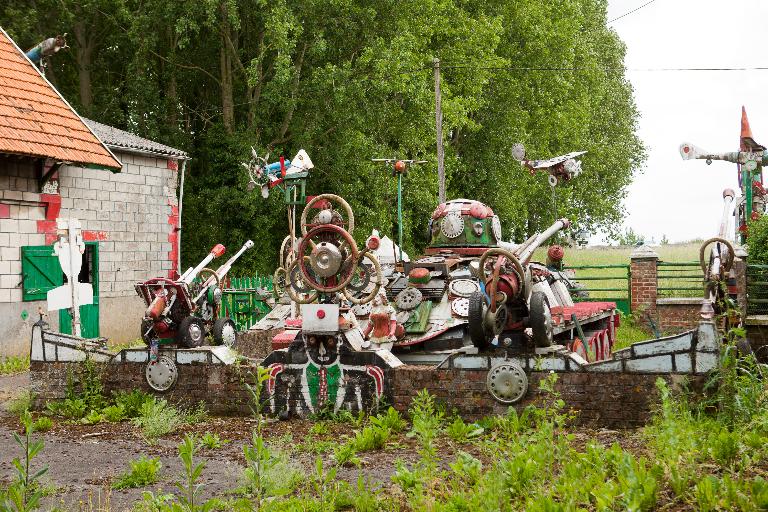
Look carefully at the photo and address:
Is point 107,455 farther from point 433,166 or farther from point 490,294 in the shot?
point 433,166

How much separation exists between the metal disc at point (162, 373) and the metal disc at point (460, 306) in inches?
138

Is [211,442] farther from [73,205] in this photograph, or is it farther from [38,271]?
[73,205]

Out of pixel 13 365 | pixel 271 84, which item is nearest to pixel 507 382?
pixel 13 365

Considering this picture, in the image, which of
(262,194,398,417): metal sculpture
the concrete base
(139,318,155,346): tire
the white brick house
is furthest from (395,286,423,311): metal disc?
the concrete base

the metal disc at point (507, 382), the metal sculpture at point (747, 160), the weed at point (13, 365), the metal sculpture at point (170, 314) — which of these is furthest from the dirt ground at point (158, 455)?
the metal sculpture at point (747, 160)

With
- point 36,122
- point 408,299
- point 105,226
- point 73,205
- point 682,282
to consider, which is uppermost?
point 36,122

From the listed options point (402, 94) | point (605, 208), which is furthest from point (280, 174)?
point (605, 208)

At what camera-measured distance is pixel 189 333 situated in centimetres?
1150

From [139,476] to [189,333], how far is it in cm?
473

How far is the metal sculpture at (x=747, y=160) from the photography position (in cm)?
1444

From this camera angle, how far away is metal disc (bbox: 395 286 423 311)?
36.5ft

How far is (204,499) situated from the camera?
642cm

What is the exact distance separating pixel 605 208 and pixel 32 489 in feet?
110

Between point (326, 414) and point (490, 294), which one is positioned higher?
point (490, 294)
